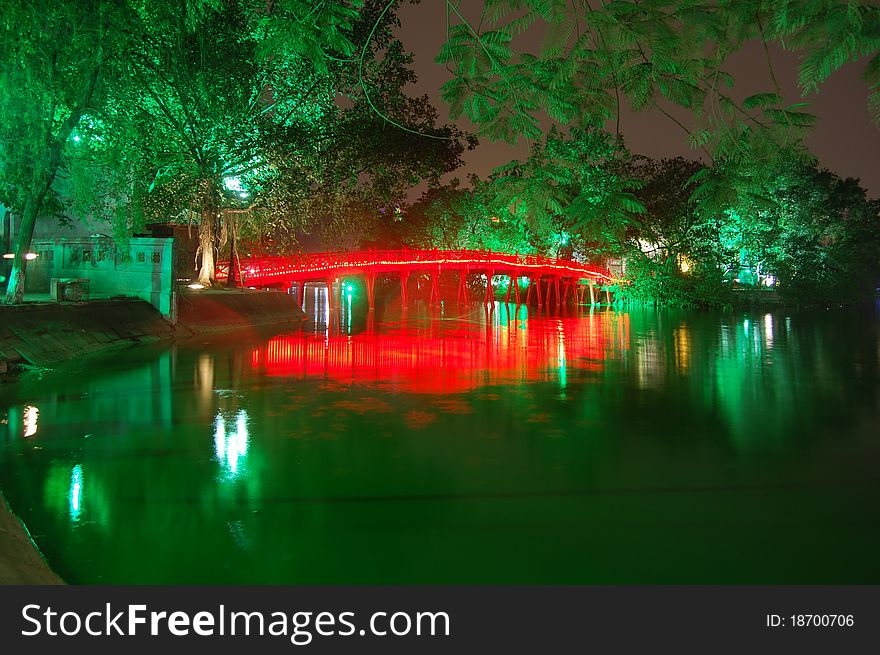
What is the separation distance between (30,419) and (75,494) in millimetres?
4028

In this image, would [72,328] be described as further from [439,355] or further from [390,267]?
[390,267]

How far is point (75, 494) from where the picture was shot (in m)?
7.68

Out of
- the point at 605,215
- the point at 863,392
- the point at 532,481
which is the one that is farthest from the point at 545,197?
the point at 863,392

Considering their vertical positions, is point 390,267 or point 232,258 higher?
point 390,267

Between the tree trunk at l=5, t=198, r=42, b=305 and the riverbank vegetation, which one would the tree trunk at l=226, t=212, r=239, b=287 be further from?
the tree trunk at l=5, t=198, r=42, b=305

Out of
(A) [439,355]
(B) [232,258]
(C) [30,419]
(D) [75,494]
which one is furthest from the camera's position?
(B) [232,258]

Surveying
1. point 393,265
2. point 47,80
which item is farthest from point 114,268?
point 393,265

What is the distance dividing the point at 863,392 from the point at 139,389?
1363cm

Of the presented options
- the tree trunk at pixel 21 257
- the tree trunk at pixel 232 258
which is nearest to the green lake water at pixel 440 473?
the tree trunk at pixel 21 257

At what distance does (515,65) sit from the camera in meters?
7.37

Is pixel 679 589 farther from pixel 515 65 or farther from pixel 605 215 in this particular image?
pixel 515 65

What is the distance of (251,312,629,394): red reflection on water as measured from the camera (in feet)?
51.9

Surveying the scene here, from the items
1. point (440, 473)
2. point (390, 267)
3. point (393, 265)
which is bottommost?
point (440, 473)

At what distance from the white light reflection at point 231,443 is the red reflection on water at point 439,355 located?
3787mm
